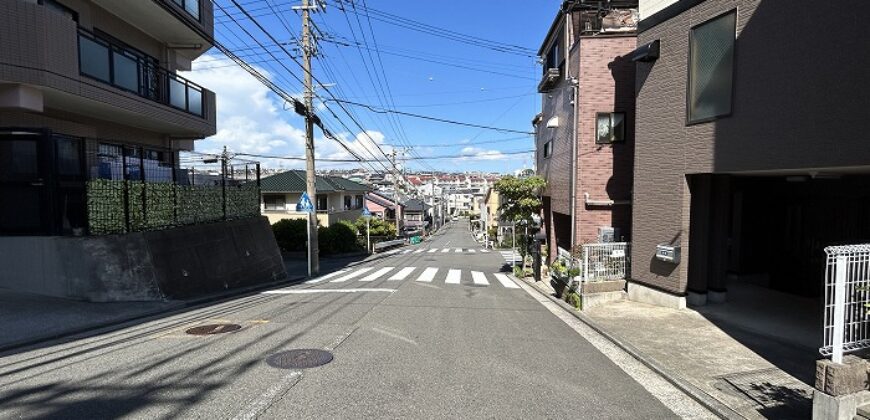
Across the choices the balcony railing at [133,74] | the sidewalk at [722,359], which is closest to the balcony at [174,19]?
the balcony railing at [133,74]

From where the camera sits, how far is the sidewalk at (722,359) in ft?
16.5

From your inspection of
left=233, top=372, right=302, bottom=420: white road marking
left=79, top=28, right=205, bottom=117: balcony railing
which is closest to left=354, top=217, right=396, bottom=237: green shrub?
left=79, top=28, right=205, bottom=117: balcony railing

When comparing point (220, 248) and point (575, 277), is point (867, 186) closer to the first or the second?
point (575, 277)

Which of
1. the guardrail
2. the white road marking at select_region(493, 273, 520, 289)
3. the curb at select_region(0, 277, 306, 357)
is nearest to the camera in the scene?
the curb at select_region(0, 277, 306, 357)

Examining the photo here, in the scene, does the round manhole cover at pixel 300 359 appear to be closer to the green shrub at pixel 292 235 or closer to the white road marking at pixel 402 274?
the white road marking at pixel 402 274

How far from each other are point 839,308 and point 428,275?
14.4m

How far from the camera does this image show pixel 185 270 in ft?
37.0

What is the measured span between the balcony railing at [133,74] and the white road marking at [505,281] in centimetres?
1184

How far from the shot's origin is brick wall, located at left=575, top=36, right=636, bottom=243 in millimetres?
13648

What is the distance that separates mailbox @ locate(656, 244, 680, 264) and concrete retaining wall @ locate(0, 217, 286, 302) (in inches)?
409

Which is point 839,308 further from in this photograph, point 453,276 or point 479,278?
point 453,276

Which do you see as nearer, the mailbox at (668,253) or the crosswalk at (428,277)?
the mailbox at (668,253)

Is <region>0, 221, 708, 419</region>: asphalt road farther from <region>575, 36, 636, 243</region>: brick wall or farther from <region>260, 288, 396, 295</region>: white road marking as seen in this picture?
<region>575, 36, 636, 243</region>: brick wall

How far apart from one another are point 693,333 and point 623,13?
1059cm
